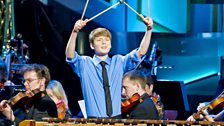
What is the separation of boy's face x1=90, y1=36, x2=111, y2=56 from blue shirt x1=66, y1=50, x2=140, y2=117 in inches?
2.7

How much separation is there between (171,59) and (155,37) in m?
0.38

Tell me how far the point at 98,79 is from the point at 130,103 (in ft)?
1.16

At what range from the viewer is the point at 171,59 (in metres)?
9.02

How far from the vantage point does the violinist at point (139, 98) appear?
190 inches

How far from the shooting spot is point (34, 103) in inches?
197

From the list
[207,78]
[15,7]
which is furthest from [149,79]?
[15,7]

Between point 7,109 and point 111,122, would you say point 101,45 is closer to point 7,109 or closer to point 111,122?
point 7,109

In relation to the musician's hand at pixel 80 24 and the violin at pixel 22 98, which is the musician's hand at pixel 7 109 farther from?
the musician's hand at pixel 80 24

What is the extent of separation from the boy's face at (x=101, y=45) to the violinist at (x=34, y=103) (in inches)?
18.8

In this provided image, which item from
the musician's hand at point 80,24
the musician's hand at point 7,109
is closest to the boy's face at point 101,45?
the musician's hand at point 80,24

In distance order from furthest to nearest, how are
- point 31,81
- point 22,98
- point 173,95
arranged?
point 173,95 < point 31,81 < point 22,98

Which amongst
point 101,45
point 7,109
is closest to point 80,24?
point 101,45

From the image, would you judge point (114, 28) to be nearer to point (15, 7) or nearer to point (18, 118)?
point (15, 7)

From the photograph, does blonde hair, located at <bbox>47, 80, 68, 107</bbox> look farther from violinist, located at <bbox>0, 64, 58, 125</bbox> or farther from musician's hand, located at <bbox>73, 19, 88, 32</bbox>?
musician's hand, located at <bbox>73, 19, 88, 32</bbox>
